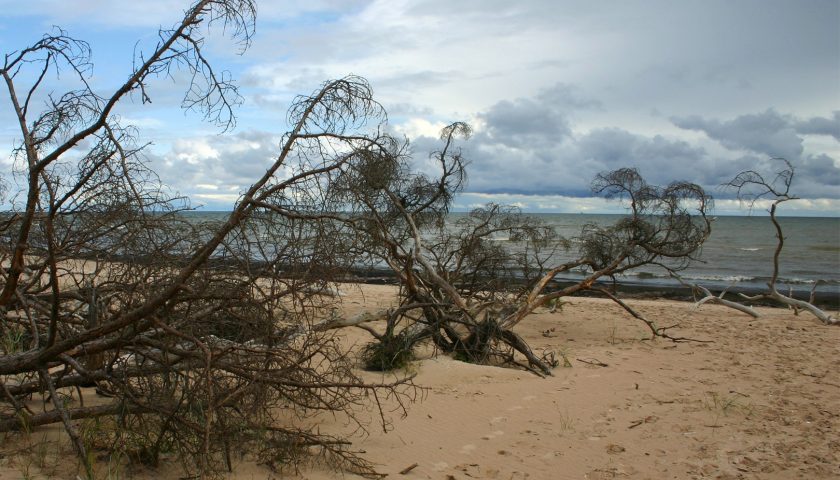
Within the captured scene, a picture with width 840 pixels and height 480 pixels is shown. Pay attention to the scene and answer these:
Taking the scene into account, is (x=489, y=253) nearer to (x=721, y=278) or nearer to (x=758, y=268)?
(x=721, y=278)

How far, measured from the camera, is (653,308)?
17031mm

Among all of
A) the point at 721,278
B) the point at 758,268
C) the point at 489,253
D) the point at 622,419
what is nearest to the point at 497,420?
the point at 622,419

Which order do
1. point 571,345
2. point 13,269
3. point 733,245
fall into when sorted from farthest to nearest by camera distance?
point 733,245
point 571,345
point 13,269

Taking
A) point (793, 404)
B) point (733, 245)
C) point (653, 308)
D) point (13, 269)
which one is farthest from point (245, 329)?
point (733, 245)

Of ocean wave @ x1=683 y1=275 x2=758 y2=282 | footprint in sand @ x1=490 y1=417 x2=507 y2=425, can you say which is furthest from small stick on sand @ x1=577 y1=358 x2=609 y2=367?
ocean wave @ x1=683 y1=275 x2=758 y2=282

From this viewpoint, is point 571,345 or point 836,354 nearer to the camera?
point 836,354

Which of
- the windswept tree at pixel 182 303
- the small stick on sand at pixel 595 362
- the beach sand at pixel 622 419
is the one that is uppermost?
the windswept tree at pixel 182 303

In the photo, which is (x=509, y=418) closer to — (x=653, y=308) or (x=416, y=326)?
(x=416, y=326)

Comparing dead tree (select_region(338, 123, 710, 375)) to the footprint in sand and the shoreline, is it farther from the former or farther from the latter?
the shoreline

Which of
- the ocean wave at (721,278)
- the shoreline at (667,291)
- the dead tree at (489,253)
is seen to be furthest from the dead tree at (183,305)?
the ocean wave at (721,278)

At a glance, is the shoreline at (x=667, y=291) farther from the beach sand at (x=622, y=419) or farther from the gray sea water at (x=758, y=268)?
the beach sand at (x=622, y=419)

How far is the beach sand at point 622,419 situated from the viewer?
19.0 ft

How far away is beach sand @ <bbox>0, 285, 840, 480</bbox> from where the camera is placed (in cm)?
578

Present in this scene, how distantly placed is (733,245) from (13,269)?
47376 millimetres
